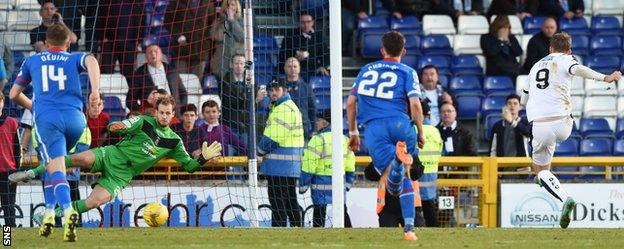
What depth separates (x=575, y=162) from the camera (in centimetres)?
1886

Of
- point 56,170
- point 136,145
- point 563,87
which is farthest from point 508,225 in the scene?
point 56,170

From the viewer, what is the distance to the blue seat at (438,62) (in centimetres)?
2314

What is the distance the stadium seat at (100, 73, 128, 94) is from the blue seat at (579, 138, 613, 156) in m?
6.51

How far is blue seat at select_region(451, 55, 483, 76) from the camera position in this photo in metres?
23.3

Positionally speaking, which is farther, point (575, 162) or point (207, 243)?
point (575, 162)

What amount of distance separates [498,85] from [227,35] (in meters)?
6.02

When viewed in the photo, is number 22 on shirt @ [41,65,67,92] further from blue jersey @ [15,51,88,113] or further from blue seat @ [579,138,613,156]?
blue seat @ [579,138,613,156]

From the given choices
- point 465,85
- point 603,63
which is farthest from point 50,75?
point 603,63

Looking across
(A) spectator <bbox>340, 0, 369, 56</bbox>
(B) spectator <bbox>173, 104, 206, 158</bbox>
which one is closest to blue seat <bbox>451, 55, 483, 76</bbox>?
(A) spectator <bbox>340, 0, 369, 56</bbox>

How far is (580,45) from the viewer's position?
79.7 feet

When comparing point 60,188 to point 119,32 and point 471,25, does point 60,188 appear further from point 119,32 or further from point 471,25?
point 471,25

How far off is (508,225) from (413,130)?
5.25 m

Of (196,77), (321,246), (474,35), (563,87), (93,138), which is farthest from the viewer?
(474,35)

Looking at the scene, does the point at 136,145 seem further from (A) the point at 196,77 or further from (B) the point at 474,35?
(B) the point at 474,35
